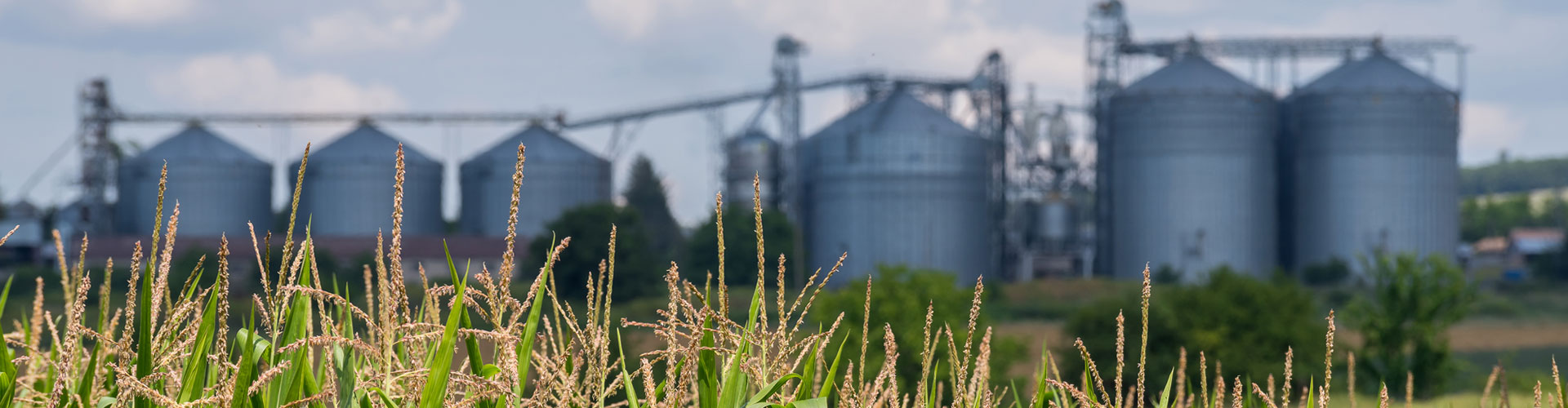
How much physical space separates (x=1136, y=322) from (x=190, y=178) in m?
44.3

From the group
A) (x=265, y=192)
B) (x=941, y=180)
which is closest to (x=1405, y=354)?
(x=941, y=180)

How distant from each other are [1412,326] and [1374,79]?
91.1 feet

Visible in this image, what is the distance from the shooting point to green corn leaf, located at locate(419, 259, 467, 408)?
2.27 metres

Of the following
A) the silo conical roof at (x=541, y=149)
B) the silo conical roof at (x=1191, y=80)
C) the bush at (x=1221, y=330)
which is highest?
the silo conical roof at (x=1191, y=80)

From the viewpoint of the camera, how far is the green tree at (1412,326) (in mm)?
31281

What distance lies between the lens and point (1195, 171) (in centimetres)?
5606

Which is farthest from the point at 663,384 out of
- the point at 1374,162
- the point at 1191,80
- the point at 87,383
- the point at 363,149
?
the point at 363,149

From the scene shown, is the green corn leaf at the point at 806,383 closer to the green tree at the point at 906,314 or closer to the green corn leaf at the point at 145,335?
the green corn leaf at the point at 145,335

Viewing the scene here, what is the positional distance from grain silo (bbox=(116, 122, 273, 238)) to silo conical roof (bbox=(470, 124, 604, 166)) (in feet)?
32.9

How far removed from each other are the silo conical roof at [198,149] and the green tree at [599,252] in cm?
1637

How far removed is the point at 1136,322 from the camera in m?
34.6

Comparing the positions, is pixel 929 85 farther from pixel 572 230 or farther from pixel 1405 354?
pixel 1405 354

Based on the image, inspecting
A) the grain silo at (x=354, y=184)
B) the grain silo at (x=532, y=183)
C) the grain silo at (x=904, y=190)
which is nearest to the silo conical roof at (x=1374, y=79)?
the grain silo at (x=904, y=190)

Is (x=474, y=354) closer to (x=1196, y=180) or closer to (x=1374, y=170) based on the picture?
(x=1196, y=180)
